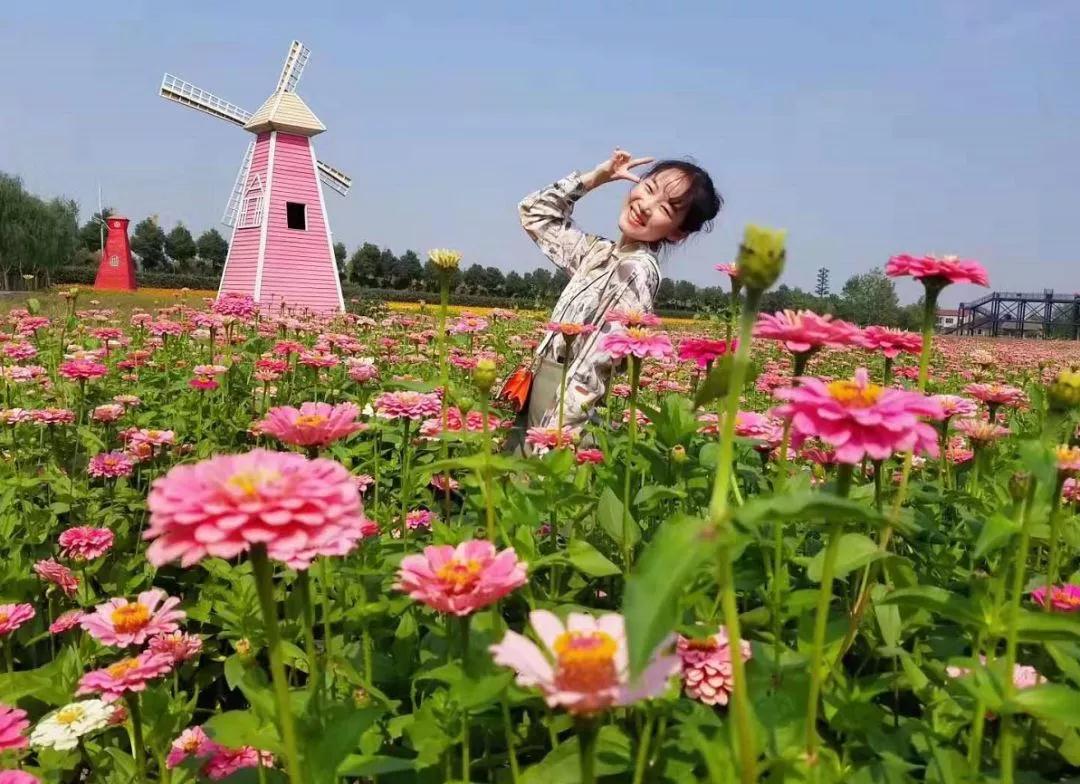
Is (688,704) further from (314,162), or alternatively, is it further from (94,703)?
(314,162)

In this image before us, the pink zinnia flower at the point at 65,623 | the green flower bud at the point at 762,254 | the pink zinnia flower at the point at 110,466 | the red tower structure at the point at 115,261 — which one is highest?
the red tower structure at the point at 115,261

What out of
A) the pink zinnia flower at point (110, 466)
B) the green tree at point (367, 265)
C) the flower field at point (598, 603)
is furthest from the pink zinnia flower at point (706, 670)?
the green tree at point (367, 265)

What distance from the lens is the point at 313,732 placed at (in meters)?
0.96

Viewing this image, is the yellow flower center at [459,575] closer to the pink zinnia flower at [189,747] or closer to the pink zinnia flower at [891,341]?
the pink zinnia flower at [189,747]

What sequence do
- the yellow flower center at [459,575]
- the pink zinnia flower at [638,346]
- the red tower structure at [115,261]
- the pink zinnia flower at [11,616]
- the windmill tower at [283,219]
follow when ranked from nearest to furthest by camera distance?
the yellow flower center at [459,575] → the pink zinnia flower at [11,616] → the pink zinnia flower at [638,346] → the windmill tower at [283,219] → the red tower structure at [115,261]

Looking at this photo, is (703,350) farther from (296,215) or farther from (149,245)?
(149,245)

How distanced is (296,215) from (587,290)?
12124mm

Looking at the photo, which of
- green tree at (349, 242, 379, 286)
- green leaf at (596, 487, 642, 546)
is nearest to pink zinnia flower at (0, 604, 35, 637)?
green leaf at (596, 487, 642, 546)

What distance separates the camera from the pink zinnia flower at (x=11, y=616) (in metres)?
1.62

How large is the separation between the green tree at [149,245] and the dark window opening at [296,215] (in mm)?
41237

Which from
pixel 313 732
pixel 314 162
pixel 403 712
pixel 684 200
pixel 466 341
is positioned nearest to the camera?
pixel 313 732

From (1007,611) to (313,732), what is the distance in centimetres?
93

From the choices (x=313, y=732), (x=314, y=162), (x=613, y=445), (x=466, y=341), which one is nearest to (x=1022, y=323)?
(x=314, y=162)

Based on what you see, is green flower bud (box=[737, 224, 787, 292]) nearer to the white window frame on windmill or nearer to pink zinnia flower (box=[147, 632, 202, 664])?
pink zinnia flower (box=[147, 632, 202, 664])
